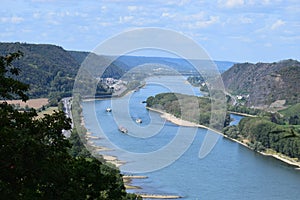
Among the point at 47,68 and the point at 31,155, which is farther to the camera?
the point at 47,68

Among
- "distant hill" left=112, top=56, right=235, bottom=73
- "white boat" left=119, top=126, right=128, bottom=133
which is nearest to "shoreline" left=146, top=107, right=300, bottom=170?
"distant hill" left=112, top=56, right=235, bottom=73

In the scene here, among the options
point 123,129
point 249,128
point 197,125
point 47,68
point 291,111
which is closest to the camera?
point 123,129

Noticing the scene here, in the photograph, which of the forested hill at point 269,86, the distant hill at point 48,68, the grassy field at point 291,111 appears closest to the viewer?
the grassy field at point 291,111

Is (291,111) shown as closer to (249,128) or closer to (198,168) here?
(249,128)

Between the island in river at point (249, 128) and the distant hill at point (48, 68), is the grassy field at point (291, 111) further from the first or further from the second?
the distant hill at point (48, 68)

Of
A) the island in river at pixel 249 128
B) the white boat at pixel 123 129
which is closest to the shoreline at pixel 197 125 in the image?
the island in river at pixel 249 128

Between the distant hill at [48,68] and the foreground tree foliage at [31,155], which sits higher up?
the distant hill at [48,68]

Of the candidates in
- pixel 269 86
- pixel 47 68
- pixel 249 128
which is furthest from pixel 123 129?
pixel 47 68
